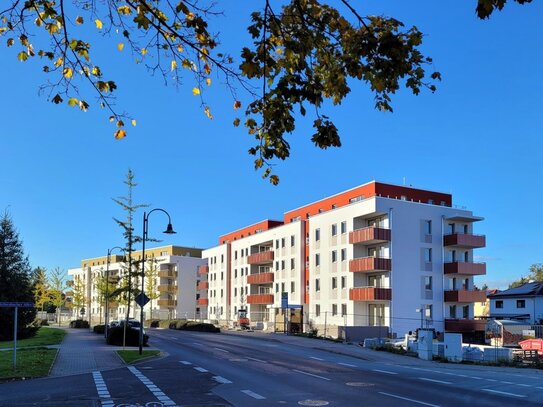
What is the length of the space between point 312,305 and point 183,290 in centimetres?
5657

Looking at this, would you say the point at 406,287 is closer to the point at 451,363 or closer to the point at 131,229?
the point at 451,363

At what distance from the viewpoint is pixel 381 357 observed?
1310 inches

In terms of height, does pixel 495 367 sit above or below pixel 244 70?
below

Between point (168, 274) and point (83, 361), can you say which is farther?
point (168, 274)

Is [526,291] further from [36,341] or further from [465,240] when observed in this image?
[36,341]

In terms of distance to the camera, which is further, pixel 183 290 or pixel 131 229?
pixel 183 290

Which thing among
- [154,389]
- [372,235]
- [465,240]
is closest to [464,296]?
[465,240]

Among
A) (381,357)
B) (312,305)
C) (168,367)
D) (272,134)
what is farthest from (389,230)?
(272,134)

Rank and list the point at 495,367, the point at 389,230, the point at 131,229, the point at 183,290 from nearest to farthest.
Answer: the point at 495,367 → the point at 131,229 → the point at 389,230 → the point at 183,290

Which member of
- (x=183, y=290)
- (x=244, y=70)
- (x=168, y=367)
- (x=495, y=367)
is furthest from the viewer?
(x=183, y=290)

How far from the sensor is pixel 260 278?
244ft

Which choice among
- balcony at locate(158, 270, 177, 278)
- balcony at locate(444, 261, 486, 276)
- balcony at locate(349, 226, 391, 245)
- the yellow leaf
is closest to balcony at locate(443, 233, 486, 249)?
balcony at locate(444, 261, 486, 276)

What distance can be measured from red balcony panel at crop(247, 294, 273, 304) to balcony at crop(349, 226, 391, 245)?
21191 mm

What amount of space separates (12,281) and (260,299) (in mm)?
35290
